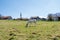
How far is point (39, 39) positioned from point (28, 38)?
95cm

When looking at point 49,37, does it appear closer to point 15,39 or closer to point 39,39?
point 39,39

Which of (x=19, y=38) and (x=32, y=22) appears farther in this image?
(x=32, y=22)

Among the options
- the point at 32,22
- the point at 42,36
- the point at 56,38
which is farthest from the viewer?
the point at 32,22

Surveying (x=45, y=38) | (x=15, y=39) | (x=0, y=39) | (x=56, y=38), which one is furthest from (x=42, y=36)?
(x=0, y=39)

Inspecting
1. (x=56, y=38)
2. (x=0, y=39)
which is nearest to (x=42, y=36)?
(x=56, y=38)

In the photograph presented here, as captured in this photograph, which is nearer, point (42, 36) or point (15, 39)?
point (15, 39)

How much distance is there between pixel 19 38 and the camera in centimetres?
1259

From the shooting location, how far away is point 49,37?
499 inches

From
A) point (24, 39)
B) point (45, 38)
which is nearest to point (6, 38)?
point (24, 39)

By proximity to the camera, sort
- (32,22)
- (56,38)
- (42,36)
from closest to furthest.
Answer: (56,38) < (42,36) < (32,22)

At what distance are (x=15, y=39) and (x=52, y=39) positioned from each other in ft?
9.59

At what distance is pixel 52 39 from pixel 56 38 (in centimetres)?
33

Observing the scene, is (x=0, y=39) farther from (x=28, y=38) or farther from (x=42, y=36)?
(x=42, y=36)

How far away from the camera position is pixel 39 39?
12.1m
